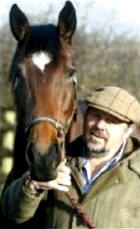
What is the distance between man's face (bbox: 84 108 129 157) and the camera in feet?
10.7

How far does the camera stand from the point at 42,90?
324 cm

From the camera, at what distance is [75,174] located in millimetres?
3201

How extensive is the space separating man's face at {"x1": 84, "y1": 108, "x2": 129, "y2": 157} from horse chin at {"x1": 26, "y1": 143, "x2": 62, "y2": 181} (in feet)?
1.20

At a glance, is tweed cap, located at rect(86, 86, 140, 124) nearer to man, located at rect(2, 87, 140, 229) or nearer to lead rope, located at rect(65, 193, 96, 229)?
man, located at rect(2, 87, 140, 229)

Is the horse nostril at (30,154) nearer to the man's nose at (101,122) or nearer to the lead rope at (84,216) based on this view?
the lead rope at (84,216)

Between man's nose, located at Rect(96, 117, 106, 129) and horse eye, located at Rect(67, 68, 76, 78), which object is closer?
man's nose, located at Rect(96, 117, 106, 129)

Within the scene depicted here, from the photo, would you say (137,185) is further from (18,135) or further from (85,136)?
(18,135)

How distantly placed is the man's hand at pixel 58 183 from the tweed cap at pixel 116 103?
0.45 m

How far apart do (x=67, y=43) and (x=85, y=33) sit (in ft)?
26.1

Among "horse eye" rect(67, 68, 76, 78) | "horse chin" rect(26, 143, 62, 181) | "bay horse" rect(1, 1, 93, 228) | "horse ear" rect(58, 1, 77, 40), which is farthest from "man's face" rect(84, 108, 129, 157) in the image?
"horse ear" rect(58, 1, 77, 40)

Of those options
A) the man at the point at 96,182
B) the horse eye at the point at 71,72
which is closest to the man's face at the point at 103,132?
the man at the point at 96,182

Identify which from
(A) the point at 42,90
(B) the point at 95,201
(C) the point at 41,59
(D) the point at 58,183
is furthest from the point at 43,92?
(B) the point at 95,201

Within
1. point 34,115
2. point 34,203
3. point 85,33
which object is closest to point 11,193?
point 34,203

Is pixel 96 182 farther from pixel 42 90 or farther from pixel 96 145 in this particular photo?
pixel 42 90
